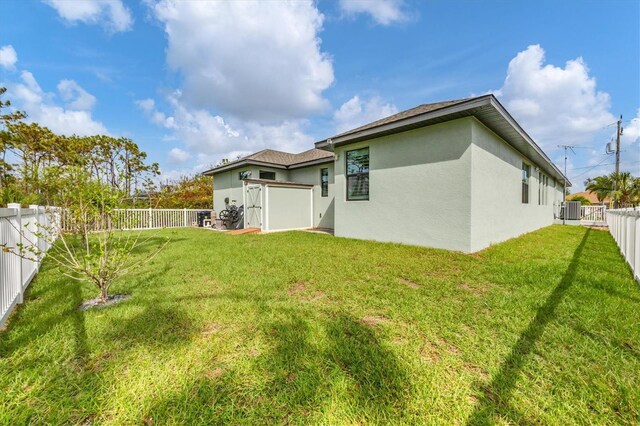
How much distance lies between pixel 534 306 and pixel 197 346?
3.70m

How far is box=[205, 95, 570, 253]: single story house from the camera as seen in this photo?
6.04m

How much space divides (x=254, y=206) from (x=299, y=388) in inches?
422

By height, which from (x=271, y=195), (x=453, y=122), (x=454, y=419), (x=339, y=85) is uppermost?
(x=339, y=85)

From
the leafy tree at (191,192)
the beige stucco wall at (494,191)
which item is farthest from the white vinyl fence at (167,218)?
the beige stucco wall at (494,191)

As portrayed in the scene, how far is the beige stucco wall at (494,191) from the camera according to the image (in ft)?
20.1

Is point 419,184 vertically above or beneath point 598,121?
beneath

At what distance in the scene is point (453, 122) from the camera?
6195 mm

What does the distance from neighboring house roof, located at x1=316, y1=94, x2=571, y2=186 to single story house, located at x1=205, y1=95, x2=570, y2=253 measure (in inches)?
0.9

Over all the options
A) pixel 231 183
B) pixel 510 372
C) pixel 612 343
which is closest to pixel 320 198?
pixel 231 183

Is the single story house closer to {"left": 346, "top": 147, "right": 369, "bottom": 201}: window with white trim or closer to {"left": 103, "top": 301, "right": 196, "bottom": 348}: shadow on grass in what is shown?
{"left": 346, "top": 147, "right": 369, "bottom": 201}: window with white trim

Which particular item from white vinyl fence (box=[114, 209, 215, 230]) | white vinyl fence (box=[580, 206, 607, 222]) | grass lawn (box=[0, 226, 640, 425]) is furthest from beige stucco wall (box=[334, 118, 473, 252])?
white vinyl fence (box=[580, 206, 607, 222])

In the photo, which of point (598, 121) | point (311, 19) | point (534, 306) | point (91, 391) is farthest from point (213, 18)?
point (598, 121)

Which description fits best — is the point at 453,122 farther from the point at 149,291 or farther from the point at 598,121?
the point at 598,121

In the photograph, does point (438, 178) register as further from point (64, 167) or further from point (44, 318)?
point (44, 318)
